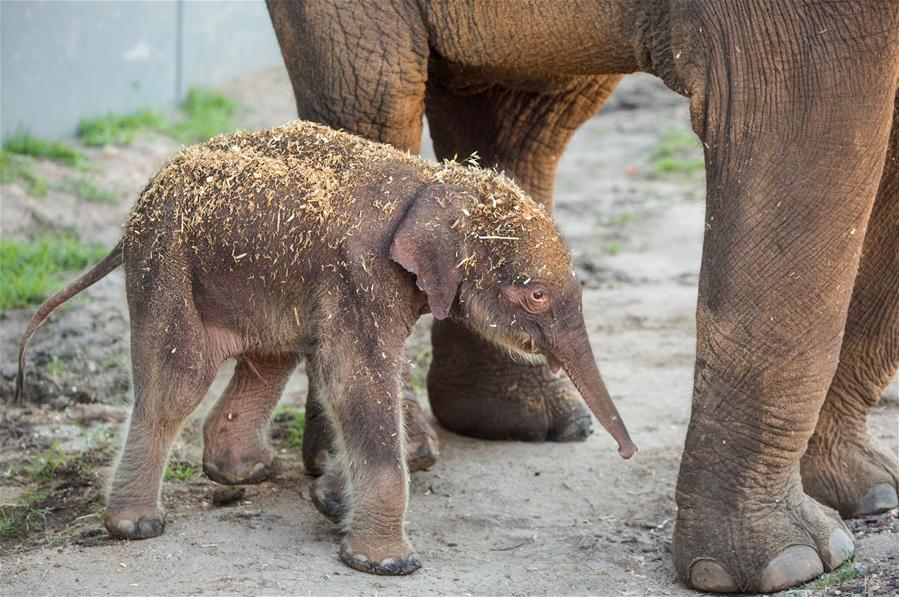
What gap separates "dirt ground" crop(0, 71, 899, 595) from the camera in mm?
4320

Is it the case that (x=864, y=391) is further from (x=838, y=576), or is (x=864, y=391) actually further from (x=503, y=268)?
(x=503, y=268)

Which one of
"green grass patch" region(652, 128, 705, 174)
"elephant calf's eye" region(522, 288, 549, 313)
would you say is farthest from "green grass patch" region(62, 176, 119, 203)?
"elephant calf's eye" region(522, 288, 549, 313)

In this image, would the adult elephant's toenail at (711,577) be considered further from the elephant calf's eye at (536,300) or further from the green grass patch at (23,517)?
the green grass patch at (23,517)

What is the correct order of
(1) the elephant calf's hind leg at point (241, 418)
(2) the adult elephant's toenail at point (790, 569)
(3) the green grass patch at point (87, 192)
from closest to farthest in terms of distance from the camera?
(2) the adult elephant's toenail at point (790, 569), (1) the elephant calf's hind leg at point (241, 418), (3) the green grass patch at point (87, 192)

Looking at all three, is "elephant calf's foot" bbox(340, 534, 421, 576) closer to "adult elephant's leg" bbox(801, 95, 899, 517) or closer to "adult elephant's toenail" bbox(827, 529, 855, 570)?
"adult elephant's toenail" bbox(827, 529, 855, 570)

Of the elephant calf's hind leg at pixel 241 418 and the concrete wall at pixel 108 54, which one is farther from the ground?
the concrete wall at pixel 108 54

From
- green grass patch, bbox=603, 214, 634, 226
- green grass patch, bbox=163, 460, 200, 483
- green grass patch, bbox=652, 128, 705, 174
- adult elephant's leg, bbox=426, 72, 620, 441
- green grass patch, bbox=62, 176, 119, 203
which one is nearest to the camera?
green grass patch, bbox=163, 460, 200, 483

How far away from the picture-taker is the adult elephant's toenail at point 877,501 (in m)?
4.90

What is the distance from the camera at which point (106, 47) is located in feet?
32.9

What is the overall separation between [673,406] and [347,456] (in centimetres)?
210

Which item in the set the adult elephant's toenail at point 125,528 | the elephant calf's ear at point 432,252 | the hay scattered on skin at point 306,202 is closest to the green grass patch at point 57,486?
the adult elephant's toenail at point 125,528

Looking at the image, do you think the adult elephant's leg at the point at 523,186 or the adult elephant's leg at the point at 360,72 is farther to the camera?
the adult elephant's leg at the point at 523,186

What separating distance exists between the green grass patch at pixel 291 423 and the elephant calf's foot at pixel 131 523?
3.56 ft

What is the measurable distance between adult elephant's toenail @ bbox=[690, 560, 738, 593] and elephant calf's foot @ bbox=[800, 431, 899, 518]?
771 mm
